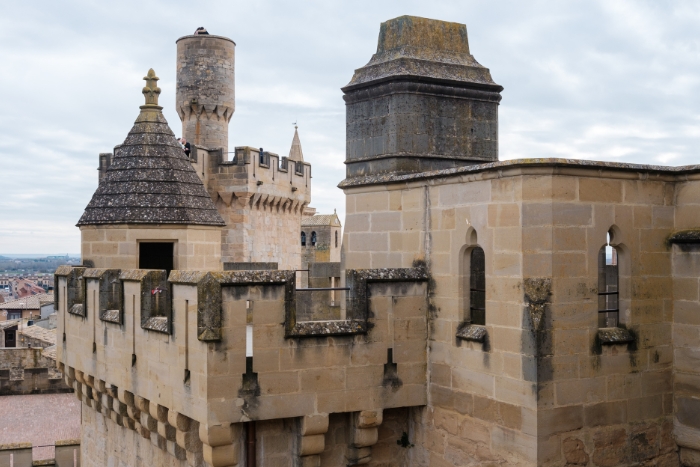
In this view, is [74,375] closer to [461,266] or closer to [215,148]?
[461,266]

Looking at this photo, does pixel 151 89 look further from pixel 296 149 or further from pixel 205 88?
pixel 296 149

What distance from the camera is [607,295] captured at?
9812 mm

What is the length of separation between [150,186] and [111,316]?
3209 mm

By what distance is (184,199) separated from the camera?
1367 centimetres

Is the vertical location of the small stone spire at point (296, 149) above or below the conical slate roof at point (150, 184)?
above

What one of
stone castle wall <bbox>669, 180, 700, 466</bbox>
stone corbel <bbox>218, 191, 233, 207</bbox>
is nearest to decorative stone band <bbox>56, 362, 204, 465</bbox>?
stone castle wall <bbox>669, 180, 700, 466</bbox>

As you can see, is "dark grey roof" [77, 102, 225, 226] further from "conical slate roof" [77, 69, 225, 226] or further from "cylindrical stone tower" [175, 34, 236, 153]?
"cylindrical stone tower" [175, 34, 236, 153]

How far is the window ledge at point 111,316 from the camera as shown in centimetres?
1074

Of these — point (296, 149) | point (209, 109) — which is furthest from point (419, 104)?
point (296, 149)

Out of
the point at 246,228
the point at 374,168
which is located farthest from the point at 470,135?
the point at 246,228

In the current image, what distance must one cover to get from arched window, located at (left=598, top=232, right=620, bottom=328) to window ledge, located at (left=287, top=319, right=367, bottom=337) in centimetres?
262

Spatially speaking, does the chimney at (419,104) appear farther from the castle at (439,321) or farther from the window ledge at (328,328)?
the window ledge at (328,328)

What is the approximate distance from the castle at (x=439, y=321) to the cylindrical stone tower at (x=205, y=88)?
69.6 ft

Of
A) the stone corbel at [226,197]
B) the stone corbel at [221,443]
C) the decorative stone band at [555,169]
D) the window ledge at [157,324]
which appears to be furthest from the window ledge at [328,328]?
the stone corbel at [226,197]
